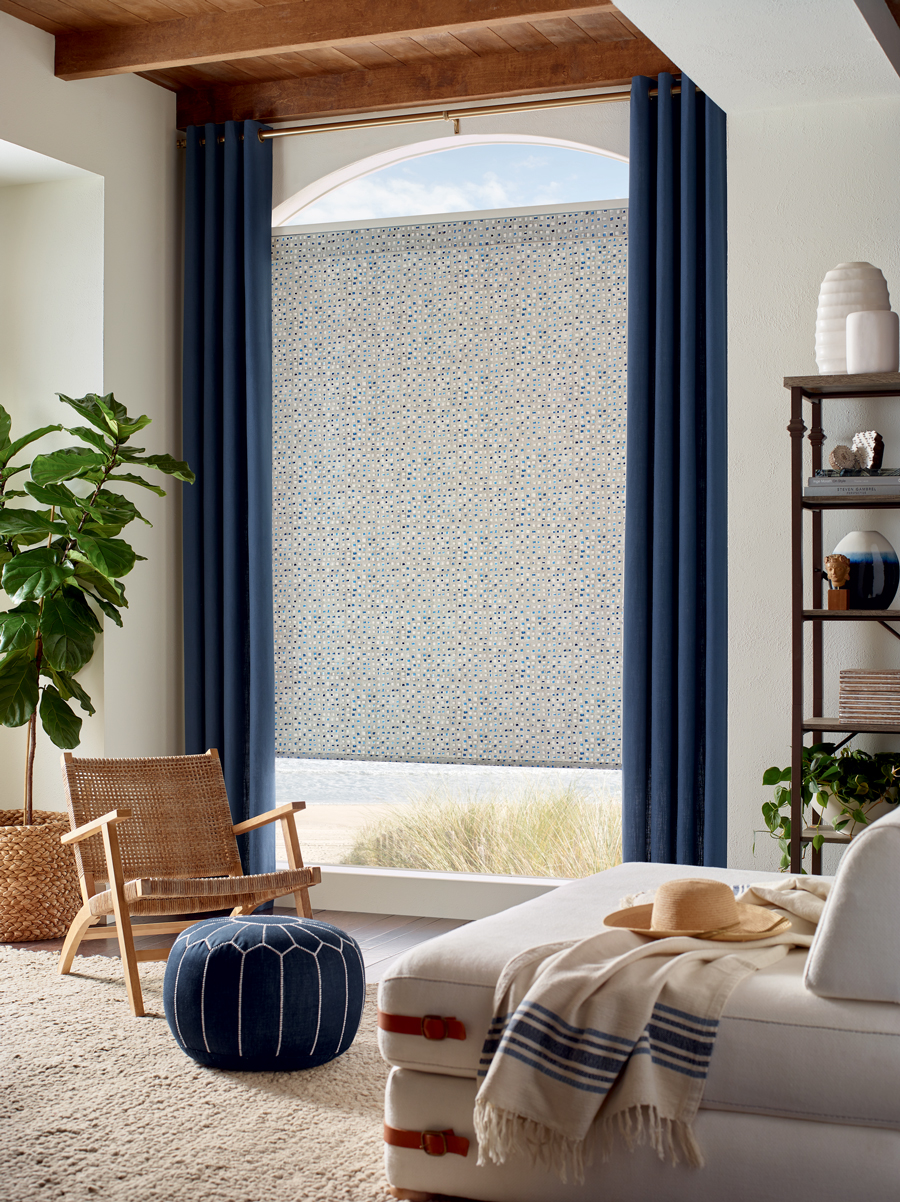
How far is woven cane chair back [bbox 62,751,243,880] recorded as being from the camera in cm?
402

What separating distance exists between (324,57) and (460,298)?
1052 millimetres

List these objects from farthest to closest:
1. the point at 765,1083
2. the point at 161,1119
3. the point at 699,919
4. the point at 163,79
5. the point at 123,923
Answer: the point at 163,79, the point at 123,923, the point at 161,1119, the point at 699,919, the point at 765,1083

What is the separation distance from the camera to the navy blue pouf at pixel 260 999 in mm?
2982

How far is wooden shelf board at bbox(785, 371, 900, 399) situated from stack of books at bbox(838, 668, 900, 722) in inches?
32.3

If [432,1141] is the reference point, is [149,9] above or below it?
above

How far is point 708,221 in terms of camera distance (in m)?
4.50

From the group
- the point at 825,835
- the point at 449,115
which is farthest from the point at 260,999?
the point at 449,115

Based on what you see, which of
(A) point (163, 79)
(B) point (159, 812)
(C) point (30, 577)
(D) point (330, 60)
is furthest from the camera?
(A) point (163, 79)

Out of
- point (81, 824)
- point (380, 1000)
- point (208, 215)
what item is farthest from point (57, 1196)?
point (208, 215)

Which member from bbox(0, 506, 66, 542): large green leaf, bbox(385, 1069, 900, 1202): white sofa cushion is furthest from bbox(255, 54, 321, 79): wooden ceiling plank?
bbox(385, 1069, 900, 1202): white sofa cushion

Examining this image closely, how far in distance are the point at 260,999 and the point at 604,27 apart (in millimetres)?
3484

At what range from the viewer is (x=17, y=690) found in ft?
14.6

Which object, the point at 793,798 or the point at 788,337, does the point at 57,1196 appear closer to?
the point at 793,798

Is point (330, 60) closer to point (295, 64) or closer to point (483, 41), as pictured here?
point (295, 64)
